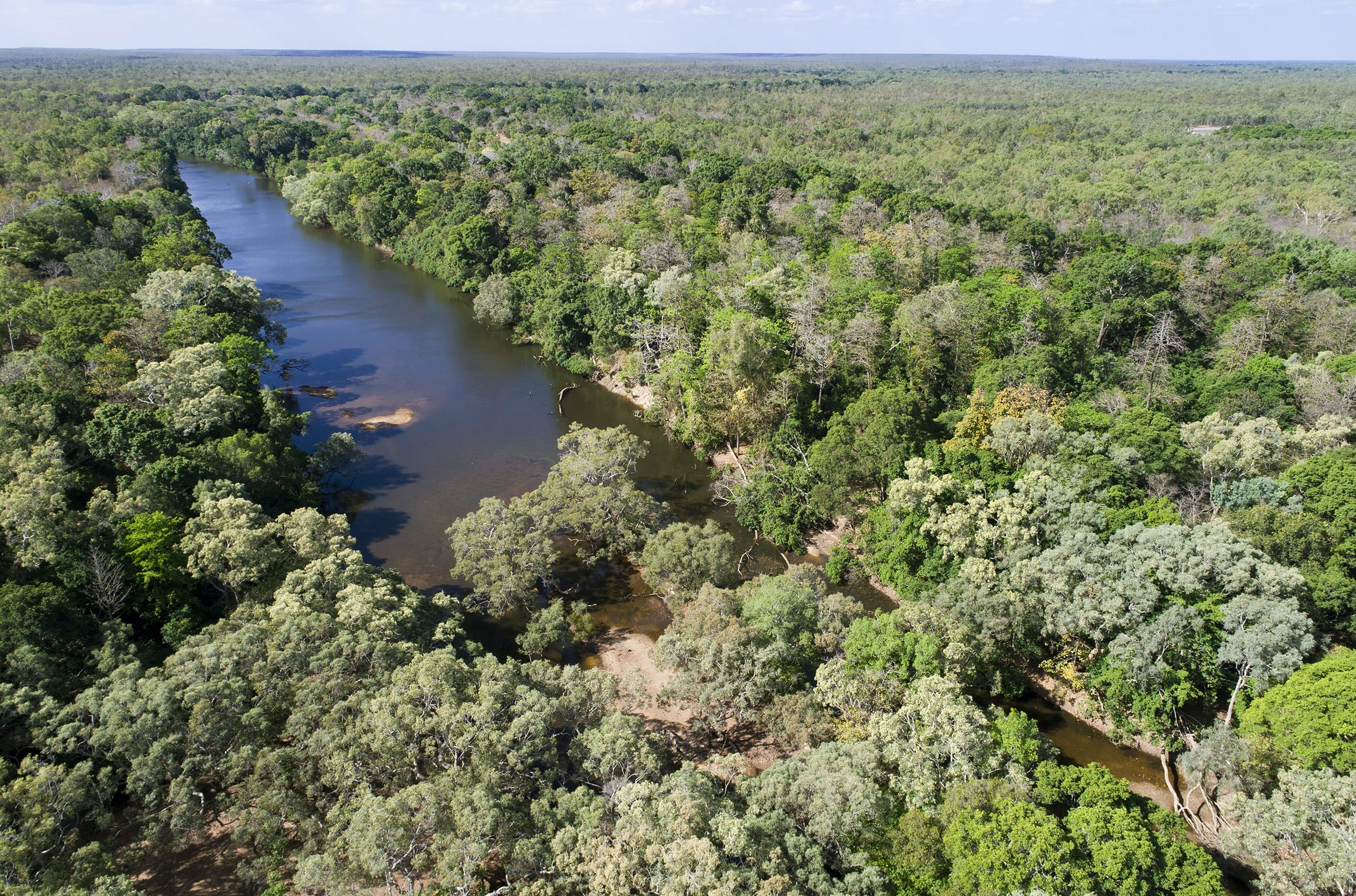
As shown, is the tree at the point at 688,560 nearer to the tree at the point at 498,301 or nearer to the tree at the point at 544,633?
the tree at the point at 544,633

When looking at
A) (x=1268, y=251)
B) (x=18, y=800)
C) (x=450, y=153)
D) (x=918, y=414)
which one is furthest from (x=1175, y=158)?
(x=18, y=800)

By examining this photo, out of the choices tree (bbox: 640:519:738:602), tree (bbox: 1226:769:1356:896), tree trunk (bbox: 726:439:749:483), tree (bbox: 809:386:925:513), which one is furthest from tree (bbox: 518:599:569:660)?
tree (bbox: 1226:769:1356:896)

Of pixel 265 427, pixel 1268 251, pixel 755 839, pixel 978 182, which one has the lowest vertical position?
pixel 755 839

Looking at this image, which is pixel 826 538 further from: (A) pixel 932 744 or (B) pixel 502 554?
(A) pixel 932 744

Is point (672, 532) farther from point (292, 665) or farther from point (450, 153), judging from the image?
point (450, 153)

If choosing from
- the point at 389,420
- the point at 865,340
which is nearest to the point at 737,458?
the point at 865,340
